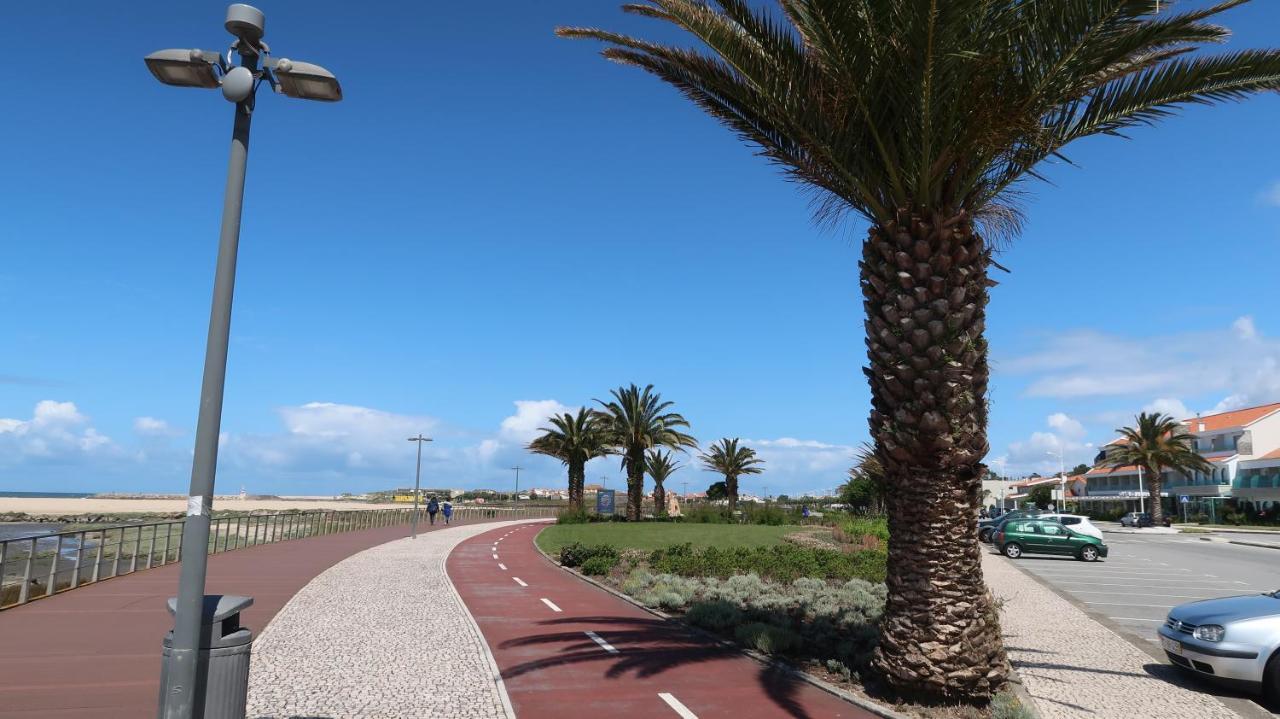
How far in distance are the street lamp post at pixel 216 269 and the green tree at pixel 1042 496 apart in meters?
104

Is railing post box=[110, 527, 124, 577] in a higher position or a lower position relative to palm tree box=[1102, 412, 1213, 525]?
lower

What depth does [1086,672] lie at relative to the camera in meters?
10.7

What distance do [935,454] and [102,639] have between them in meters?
11.4

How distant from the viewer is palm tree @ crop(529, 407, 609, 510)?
53.0 m

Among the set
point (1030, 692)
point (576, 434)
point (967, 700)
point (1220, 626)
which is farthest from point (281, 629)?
point (576, 434)

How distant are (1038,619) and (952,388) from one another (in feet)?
30.7

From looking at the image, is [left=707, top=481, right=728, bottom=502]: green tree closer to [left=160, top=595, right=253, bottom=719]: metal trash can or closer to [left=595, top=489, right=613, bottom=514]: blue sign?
[left=595, top=489, right=613, bottom=514]: blue sign

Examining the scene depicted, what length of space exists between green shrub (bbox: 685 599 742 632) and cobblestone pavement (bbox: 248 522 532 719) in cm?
371

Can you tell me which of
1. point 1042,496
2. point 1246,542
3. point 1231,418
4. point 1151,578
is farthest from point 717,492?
Result: point 1151,578

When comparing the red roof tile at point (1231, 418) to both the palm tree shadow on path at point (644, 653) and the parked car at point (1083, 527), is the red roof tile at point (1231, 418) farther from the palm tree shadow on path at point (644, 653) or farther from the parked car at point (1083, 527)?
the palm tree shadow on path at point (644, 653)

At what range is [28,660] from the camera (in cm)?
968

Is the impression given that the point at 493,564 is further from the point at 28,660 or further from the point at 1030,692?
the point at 1030,692

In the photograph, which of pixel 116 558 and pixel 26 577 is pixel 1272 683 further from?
pixel 116 558

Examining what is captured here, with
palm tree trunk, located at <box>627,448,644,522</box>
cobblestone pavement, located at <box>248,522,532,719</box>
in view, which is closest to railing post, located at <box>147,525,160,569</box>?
cobblestone pavement, located at <box>248,522,532,719</box>
